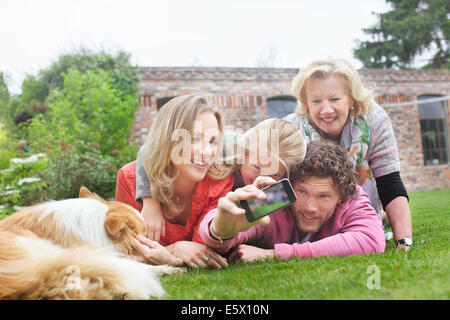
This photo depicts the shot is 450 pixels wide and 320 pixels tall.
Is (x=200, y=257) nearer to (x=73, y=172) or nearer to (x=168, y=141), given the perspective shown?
(x=168, y=141)

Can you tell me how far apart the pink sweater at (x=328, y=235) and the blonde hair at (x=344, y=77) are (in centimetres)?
86

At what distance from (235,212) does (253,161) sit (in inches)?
45.4

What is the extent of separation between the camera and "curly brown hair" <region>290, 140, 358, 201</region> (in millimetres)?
3090

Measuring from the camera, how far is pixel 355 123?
365 centimetres

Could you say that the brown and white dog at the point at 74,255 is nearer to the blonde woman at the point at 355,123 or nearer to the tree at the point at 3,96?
the blonde woman at the point at 355,123

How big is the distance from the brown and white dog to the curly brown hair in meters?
1.27

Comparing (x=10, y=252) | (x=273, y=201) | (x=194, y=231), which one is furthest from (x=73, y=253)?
(x=194, y=231)

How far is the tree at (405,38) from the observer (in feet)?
44.0

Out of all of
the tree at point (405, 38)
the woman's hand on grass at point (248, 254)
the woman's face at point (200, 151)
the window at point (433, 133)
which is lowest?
the woman's hand on grass at point (248, 254)

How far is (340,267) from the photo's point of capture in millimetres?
2305

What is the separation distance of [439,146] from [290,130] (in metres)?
16.0

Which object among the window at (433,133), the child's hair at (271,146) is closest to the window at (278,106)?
the window at (433,133)

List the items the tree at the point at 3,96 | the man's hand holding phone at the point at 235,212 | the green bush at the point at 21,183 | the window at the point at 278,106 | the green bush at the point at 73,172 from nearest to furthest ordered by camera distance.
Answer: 1. the man's hand holding phone at the point at 235,212
2. the green bush at the point at 21,183
3. the green bush at the point at 73,172
4. the tree at the point at 3,96
5. the window at the point at 278,106

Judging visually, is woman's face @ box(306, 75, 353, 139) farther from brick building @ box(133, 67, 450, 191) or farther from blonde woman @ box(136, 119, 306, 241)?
brick building @ box(133, 67, 450, 191)
